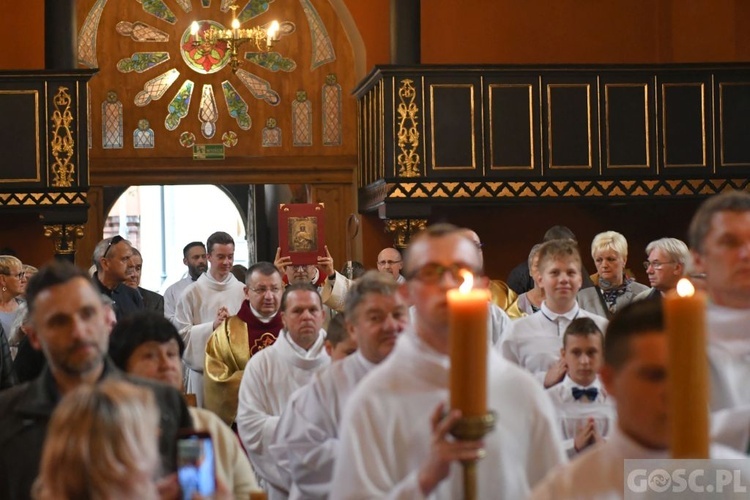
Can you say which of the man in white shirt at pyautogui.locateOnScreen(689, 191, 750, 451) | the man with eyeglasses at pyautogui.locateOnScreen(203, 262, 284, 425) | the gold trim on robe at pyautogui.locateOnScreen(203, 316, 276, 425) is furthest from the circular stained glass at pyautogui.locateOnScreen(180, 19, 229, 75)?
the man in white shirt at pyautogui.locateOnScreen(689, 191, 750, 451)

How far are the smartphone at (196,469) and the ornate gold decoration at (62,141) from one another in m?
11.8

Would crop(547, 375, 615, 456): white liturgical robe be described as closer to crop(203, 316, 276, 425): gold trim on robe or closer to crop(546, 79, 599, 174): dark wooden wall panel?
crop(203, 316, 276, 425): gold trim on robe

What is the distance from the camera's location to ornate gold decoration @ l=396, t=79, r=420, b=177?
47.1ft

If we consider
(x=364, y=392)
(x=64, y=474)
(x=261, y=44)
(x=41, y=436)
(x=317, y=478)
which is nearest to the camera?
(x=64, y=474)

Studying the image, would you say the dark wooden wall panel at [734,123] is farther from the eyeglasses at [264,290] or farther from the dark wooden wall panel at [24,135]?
the dark wooden wall panel at [24,135]

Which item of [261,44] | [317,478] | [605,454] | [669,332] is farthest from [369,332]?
[261,44]

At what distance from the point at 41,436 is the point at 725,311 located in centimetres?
220

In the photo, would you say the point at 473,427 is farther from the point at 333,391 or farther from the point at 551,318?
the point at 551,318

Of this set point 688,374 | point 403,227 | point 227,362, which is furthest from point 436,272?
point 403,227

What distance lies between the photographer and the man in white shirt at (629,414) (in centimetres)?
296

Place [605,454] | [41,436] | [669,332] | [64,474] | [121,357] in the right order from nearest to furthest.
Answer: [669,332]
[64,474]
[605,454]
[41,436]
[121,357]

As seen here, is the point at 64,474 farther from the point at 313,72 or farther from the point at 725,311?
the point at 313,72

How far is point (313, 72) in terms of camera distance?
16312 mm

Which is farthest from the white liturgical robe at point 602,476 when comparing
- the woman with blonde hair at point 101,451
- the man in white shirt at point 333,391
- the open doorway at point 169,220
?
the open doorway at point 169,220
